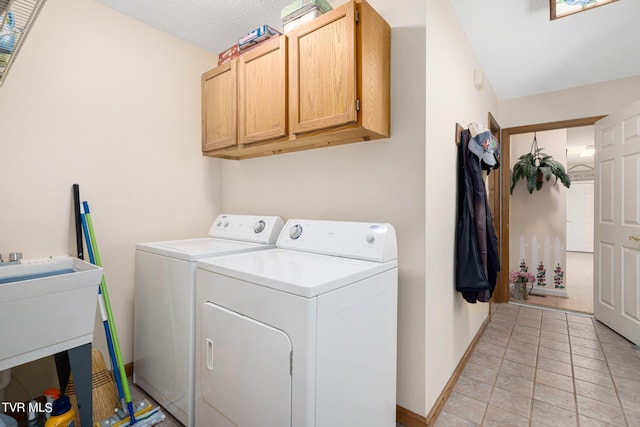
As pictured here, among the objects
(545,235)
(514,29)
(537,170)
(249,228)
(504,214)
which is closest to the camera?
(249,228)

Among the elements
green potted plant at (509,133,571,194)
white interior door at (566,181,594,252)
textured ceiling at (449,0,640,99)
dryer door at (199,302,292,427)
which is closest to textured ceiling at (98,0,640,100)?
textured ceiling at (449,0,640,99)

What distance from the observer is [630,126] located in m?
2.58

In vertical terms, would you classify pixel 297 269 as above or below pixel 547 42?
below

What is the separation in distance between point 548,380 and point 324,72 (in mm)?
2459

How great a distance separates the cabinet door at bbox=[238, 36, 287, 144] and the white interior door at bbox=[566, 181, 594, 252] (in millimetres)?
9471

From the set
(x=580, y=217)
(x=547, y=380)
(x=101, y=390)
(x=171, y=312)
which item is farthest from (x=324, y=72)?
(x=580, y=217)

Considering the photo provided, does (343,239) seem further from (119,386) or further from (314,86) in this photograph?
(119,386)

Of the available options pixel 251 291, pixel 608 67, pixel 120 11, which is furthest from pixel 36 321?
pixel 608 67

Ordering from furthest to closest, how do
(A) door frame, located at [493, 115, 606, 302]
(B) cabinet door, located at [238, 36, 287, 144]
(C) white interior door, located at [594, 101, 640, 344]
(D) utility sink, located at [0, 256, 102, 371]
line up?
(A) door frame, located at [493, 115, 606, 302], (C) white interior door, located at [594, 101, 640, 344], (B) cabinet door, located at [238, 36, 287, 144], (D) utility sink, located at [0, 256, 102, 371]

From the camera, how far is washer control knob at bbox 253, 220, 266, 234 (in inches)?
78.8

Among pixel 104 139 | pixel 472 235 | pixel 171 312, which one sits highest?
pixel 104 139

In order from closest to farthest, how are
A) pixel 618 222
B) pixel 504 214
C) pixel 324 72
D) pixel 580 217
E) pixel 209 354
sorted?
1. pixel 209 354
2. pixel 324 72
3. pixel 618 222
4. pixel 504 214
5. pixel 580 217

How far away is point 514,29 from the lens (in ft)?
7.14

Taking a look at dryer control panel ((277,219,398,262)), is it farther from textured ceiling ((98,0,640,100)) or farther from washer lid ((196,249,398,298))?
textured ceiling ((98,0,640,100))
